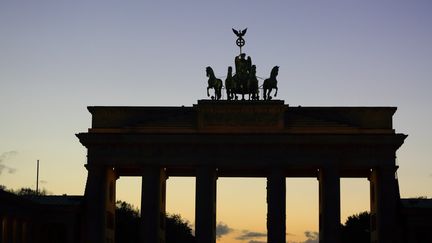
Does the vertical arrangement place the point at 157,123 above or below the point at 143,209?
above

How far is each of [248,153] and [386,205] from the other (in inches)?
597

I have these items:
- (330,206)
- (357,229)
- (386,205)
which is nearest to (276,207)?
(330,206)

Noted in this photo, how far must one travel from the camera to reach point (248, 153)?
103 meters

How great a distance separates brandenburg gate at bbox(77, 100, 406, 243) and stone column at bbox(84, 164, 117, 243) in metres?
0.10

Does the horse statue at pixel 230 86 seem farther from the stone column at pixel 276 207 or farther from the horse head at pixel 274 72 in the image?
the stone column at pixel 276 207

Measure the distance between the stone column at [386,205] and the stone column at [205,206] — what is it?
56.2 ft

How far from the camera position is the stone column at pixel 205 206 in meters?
102

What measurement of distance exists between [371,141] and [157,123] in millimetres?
22355

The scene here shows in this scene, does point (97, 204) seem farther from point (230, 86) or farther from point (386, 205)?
point (386, 205)

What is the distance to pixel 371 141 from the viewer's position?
10225cm

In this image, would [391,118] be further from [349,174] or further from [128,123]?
[128,123]

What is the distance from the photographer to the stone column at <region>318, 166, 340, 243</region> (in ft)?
334

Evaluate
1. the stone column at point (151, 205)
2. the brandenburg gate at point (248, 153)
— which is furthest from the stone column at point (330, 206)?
the stone column at point (151, 205)

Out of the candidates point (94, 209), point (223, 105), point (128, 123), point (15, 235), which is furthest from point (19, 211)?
point (223, 105)
